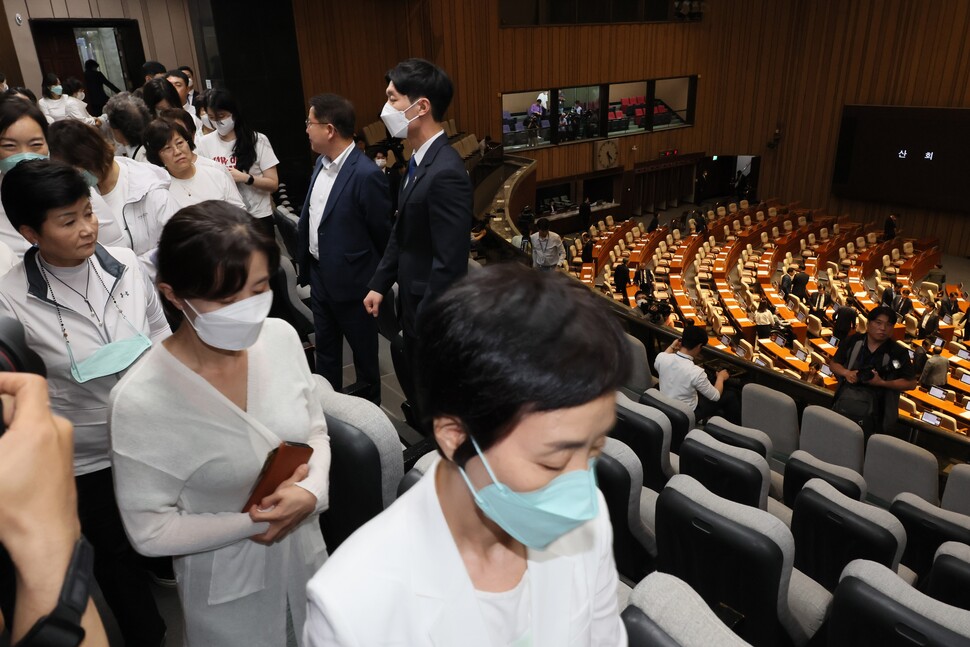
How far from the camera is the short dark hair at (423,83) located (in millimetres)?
2877

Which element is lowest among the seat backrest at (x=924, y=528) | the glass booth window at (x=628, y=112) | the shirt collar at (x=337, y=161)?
the seat backrest at (x=924, y=528)

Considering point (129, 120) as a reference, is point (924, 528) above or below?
below

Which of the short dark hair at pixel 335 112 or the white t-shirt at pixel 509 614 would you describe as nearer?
the white t-shirt at pixel 509 614

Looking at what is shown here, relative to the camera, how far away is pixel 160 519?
136 centimetres

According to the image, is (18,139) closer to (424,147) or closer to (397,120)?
(397,120)

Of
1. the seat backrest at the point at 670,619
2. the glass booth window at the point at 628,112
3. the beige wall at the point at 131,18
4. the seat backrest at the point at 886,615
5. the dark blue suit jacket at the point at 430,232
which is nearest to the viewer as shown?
the seat backrest at the point at 670,619

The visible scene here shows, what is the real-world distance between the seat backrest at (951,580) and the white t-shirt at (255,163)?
13.5 feet

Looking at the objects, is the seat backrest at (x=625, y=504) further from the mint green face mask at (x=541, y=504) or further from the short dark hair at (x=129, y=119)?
the short dark hair at (x=129, y=119)

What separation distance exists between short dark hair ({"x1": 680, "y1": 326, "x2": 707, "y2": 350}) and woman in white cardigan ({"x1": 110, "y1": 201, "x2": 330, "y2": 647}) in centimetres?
354

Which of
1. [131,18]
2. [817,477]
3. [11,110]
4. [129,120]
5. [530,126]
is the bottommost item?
[817,477]

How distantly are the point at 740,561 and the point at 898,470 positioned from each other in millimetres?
2655

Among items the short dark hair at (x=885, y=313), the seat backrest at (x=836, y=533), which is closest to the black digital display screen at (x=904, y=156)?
the short dark hair at (x=885, y=313)

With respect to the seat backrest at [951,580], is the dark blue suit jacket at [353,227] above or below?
above

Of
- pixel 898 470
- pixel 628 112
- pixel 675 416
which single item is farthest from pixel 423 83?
pixel 628 112
